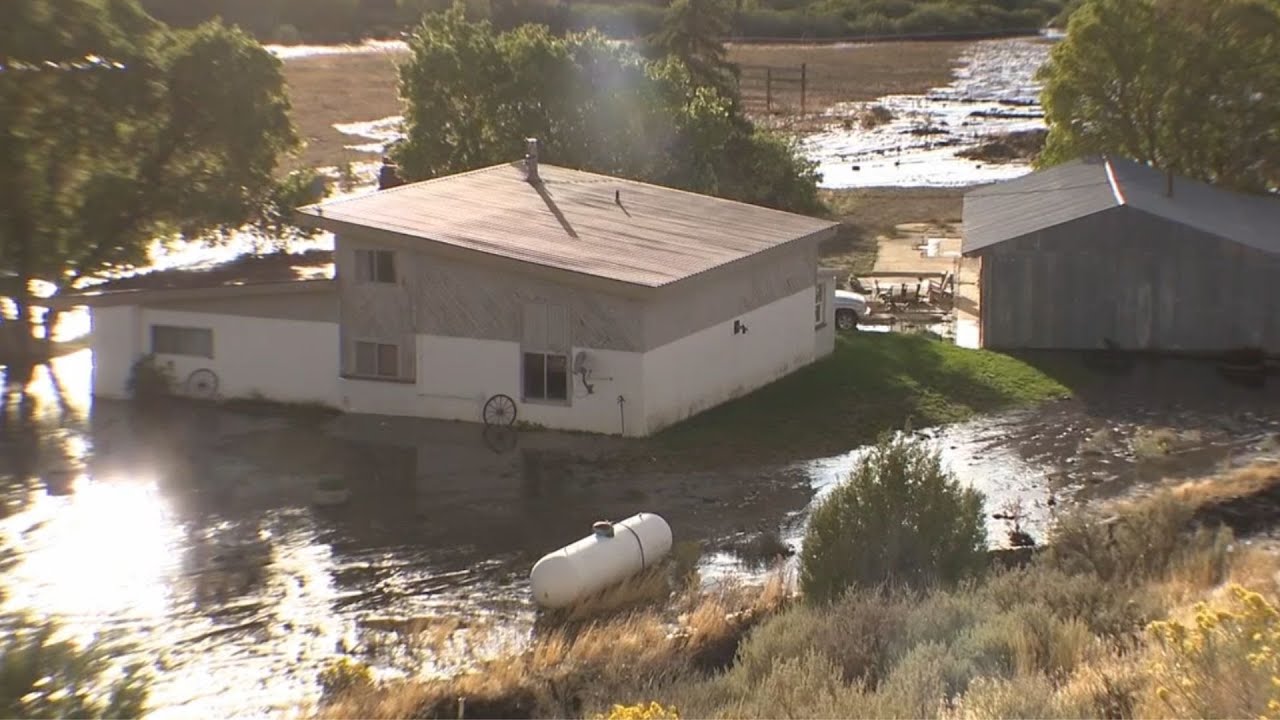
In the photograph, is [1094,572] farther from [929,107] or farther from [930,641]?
[929,107]

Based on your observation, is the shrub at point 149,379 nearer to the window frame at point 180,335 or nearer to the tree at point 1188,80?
the window frame at point 180,335

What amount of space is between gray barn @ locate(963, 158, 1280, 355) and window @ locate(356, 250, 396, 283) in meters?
13.7

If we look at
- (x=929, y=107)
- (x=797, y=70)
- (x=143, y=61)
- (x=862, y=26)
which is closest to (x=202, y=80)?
(x=143, y=61)

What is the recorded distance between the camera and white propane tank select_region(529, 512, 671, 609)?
797 inches

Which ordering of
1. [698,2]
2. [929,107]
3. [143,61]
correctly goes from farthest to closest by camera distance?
1. [929,107]
2. [698,2]
3. [143,61]

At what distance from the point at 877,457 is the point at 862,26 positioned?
126m

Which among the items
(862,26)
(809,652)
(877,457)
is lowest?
(809,652)

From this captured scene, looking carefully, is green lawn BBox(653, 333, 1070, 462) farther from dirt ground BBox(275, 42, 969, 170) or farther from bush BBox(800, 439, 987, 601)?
dirt ground BBox(275, 42, 969, 170)

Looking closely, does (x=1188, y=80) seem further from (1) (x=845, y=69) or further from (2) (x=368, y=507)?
(1) (x=845, y=69)

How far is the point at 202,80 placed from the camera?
41.3 metres

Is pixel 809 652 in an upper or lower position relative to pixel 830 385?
lower

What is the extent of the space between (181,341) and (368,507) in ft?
29.8

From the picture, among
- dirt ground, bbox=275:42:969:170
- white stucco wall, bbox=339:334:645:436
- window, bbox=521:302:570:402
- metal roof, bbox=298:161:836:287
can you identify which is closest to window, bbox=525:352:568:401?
window, bbox=521:302:570:402

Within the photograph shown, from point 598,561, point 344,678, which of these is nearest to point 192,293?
point 598,561
